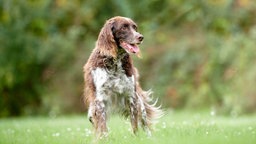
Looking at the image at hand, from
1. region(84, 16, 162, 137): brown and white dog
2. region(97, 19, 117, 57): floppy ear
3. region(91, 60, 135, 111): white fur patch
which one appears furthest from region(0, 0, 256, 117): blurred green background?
region(97, 19, 117, 57): floppy ear

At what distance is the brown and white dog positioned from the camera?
10.6 meters

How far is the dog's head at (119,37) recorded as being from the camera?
1061cm

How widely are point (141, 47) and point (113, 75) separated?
1237 cm

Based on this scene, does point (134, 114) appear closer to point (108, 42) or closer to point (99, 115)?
point (99, 115)

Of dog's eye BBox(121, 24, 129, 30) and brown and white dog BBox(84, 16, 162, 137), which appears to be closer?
brown and white dog BBox(84, 16, 162, 137)

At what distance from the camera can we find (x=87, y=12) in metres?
24.1

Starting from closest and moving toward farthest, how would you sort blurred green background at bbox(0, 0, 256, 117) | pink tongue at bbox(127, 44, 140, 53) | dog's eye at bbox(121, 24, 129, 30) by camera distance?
pink tongue at bbox(127, 44, 140, 53) → dog's eye at bbox(121, 24, 129, 30) → blurred green background at bbox(0, 0, 256, 117)

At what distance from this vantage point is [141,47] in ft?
75.2

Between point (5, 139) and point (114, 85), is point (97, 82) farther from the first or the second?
point (5, 139)

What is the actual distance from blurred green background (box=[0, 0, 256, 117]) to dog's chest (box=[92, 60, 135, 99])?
10076 millimetres

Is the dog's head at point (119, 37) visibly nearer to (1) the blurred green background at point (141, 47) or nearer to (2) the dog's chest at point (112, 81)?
(2) the dog's chest at point (112, 81)

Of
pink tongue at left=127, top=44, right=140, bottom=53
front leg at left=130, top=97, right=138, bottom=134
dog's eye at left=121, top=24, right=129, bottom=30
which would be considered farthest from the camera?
front leg at left=130, top=97, right=138, bottom=134

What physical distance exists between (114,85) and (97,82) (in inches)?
11.1

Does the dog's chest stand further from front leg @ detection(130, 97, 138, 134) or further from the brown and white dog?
front leg @ detection(130, 97, 138, 134)
